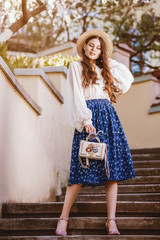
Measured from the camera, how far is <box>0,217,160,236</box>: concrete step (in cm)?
332

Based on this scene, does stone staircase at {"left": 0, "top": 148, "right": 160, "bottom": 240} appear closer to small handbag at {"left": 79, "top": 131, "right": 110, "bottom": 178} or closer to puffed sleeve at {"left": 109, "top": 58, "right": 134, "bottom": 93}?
small handbag at {"left": 79, "top": 131, "right": 110, "bottom": 178}

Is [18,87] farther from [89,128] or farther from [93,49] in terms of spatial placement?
[89,128]

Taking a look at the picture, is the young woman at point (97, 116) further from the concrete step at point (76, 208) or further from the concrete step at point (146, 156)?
the concrete step at point (146, 156)

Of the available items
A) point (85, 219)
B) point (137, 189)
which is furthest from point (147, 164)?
point (85, 219)

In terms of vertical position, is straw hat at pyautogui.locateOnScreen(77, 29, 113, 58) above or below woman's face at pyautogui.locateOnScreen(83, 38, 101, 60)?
above

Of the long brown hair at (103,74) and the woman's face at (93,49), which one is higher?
the woman's face at (93,49)

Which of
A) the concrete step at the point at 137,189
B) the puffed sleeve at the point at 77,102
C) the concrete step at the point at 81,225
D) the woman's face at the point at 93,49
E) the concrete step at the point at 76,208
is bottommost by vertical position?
the concrete step at the point at 81,225

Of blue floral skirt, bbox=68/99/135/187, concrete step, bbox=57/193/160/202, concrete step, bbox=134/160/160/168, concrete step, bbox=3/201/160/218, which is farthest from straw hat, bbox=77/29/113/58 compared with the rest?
concrete step, bbox=134/160/160/168

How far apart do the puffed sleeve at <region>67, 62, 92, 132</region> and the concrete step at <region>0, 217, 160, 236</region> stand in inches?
29.3

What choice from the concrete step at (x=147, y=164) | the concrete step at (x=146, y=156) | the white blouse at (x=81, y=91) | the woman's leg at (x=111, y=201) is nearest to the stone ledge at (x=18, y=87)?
the white blouse at (x=81, y=91)

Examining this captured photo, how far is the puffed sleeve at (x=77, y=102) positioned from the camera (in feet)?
10.8

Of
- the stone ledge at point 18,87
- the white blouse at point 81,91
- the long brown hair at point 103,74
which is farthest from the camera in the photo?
the stone ledge at point 18,87

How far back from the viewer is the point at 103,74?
3516 mm

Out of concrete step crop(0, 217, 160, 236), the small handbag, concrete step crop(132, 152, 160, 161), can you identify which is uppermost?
the small handbag
